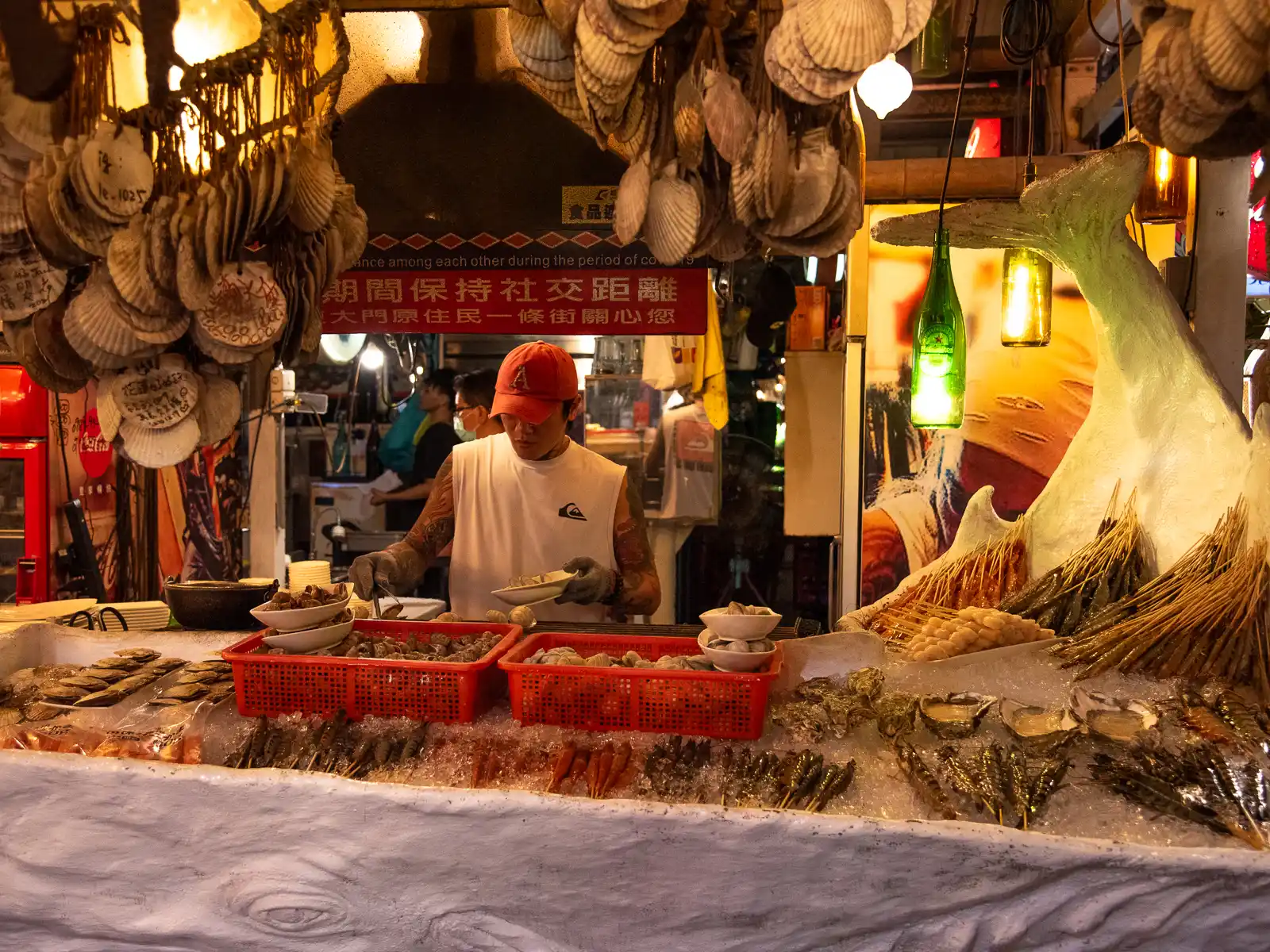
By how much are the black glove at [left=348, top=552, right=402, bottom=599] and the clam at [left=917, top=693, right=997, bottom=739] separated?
1.71 m

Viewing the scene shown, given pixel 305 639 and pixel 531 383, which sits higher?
pixel 531 383

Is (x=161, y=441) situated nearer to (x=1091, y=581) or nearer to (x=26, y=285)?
(x=26, y=285)

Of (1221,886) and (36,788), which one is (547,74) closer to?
(36,788)

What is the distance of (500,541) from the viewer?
3957mm

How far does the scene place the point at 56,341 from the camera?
221cm

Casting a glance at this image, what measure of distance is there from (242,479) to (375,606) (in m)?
3.76

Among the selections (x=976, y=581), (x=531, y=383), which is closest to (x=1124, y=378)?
(x=976, y=581)

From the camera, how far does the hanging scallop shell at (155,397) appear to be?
7.23 ft

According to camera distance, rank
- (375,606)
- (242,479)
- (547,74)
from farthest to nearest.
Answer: (242,479) → (375,606) → (547,74)

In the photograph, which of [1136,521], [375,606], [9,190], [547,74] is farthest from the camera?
[375,606]

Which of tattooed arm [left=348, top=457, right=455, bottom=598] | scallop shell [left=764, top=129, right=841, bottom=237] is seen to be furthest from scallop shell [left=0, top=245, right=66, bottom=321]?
scallop shell [left=764, top=129, right=841, bottom=237]

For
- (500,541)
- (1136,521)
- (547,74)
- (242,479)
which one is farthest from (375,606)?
(242,479)

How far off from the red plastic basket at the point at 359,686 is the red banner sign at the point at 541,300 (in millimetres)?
2377

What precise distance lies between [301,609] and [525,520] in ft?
5.86
